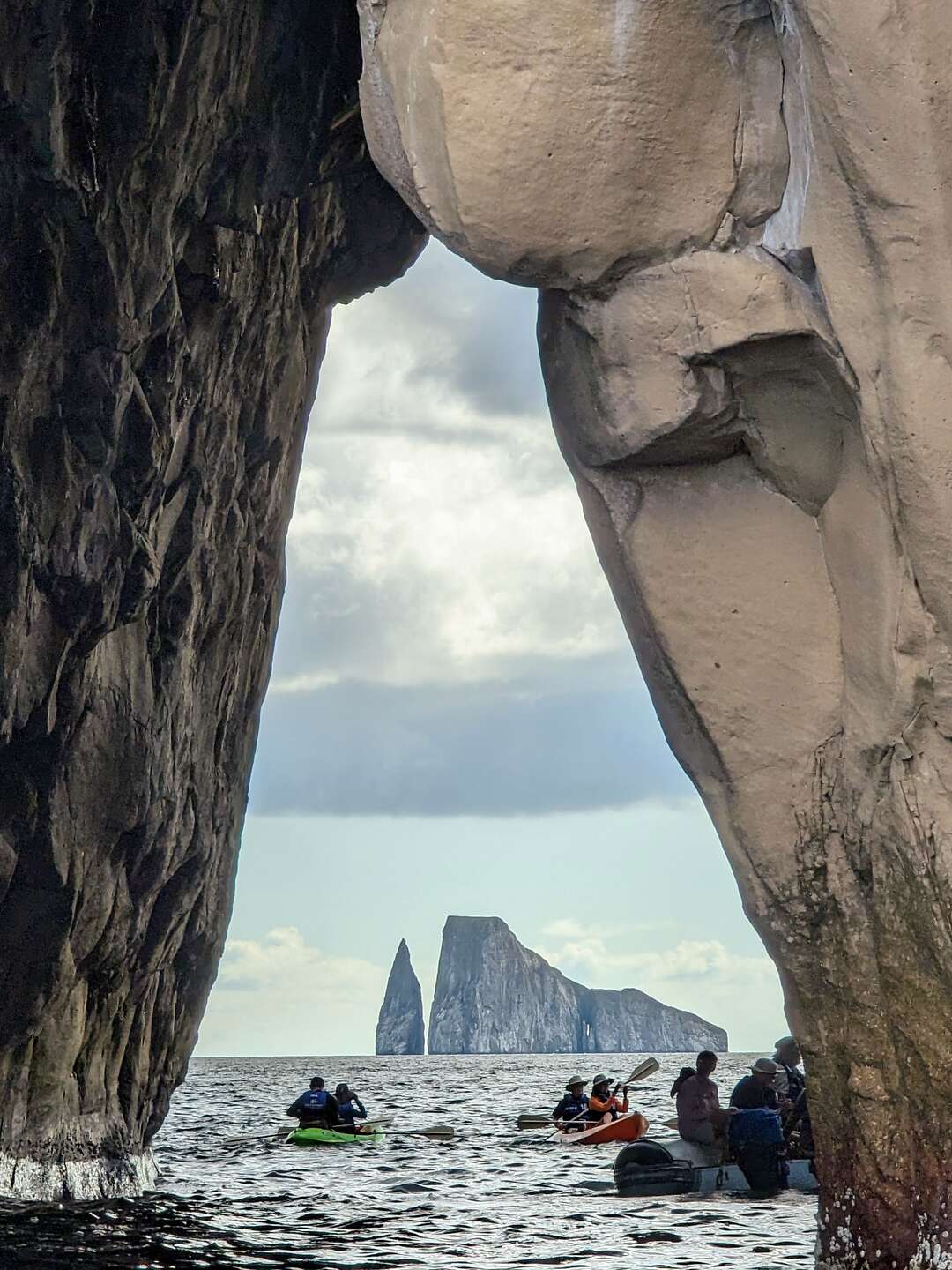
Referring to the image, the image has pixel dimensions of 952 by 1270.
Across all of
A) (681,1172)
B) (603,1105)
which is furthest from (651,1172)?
(603,1105)

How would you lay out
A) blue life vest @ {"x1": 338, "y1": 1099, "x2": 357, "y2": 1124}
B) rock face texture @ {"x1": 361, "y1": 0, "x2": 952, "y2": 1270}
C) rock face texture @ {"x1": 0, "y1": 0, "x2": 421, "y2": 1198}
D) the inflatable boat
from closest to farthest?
rock face texture @ {"x1": 361, "y1": 0, "x2": 952, "y2": 1270} < rock face texture @ {"x1": 0, "y1": 0, "x2": 421, "y2": 1198} < the inflatable boat < blue life vest @ {"x1": 338, "y1": 1099, "x2": 357, "y2": 1124}

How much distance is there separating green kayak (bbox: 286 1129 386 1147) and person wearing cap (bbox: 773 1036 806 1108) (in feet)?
24.7

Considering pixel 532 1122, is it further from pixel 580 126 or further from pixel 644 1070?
pixel 580 126

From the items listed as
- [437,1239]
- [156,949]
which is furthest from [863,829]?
[156,949]

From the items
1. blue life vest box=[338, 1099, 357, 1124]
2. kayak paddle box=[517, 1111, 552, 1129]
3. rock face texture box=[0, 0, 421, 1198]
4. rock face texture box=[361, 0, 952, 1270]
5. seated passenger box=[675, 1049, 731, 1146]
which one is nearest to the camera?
rock face texture box=[361, 0, 952, 1270]

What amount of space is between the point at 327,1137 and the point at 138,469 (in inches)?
526

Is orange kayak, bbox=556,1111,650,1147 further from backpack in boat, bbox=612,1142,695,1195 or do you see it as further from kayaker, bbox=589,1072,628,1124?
backpack in boat, bbox=612,1142,695,1195

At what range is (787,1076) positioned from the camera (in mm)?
A: 15570

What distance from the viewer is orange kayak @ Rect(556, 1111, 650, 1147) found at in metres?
20.4

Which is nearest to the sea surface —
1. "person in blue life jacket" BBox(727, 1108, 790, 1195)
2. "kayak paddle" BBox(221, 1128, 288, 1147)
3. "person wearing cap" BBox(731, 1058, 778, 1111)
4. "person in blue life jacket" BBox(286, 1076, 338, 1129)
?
"person in blue life jacket" BBox(727, 1108, 790, 1195)

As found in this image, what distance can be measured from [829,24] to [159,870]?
1020cm

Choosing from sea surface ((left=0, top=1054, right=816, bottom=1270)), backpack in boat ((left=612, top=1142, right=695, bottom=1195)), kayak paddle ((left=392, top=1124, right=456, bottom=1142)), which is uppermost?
kayak paddle ((left=392, top=1124, right=456, bottom=1142))

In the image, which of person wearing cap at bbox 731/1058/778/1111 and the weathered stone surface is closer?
the weathered stone surface

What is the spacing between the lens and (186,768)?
1408 centimetres
